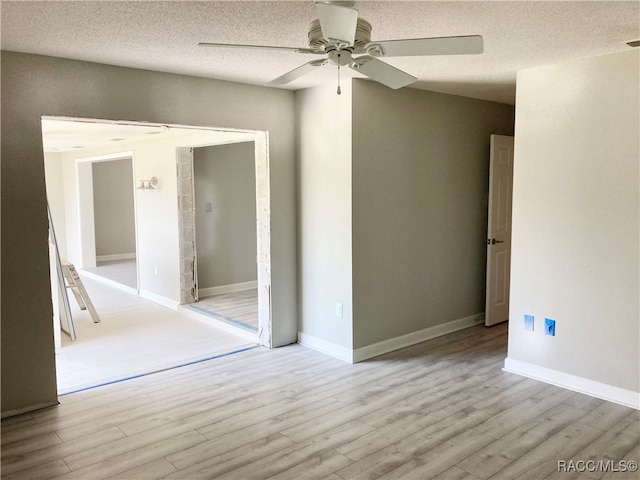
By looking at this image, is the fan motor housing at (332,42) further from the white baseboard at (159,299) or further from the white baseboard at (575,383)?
the white baseboard at (159,299)

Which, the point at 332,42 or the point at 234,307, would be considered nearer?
the point at 332,42

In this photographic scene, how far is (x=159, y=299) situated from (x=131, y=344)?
185 centimetres

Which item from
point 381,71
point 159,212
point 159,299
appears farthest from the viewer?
point 159,299

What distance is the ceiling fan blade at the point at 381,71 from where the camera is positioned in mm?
2445

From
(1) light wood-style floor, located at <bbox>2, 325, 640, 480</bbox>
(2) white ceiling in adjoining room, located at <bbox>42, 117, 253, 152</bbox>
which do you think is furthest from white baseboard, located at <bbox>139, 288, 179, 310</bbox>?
(1) light wood-style floor, located at <bbox>2, 325, 640, 480</bbox>

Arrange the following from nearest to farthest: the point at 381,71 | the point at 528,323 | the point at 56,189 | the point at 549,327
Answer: the point at 381,71 → the point at 549,327 → the point at 528,323 → the point at 56,189

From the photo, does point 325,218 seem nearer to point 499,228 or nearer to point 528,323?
point 528,323

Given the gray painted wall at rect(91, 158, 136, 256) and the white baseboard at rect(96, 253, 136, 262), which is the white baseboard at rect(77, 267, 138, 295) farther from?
the gray painted wall at rect(91, 158, 136, 256)

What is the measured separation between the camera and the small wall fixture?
6.74 metres

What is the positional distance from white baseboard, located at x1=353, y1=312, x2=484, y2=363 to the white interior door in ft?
0.63

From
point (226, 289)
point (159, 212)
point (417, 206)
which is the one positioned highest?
point (417, 206)

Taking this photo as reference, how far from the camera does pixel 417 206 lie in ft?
15.8

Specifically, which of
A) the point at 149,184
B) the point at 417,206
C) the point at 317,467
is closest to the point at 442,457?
the point at 317,467

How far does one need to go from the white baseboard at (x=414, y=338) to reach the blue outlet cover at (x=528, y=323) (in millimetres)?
1116
